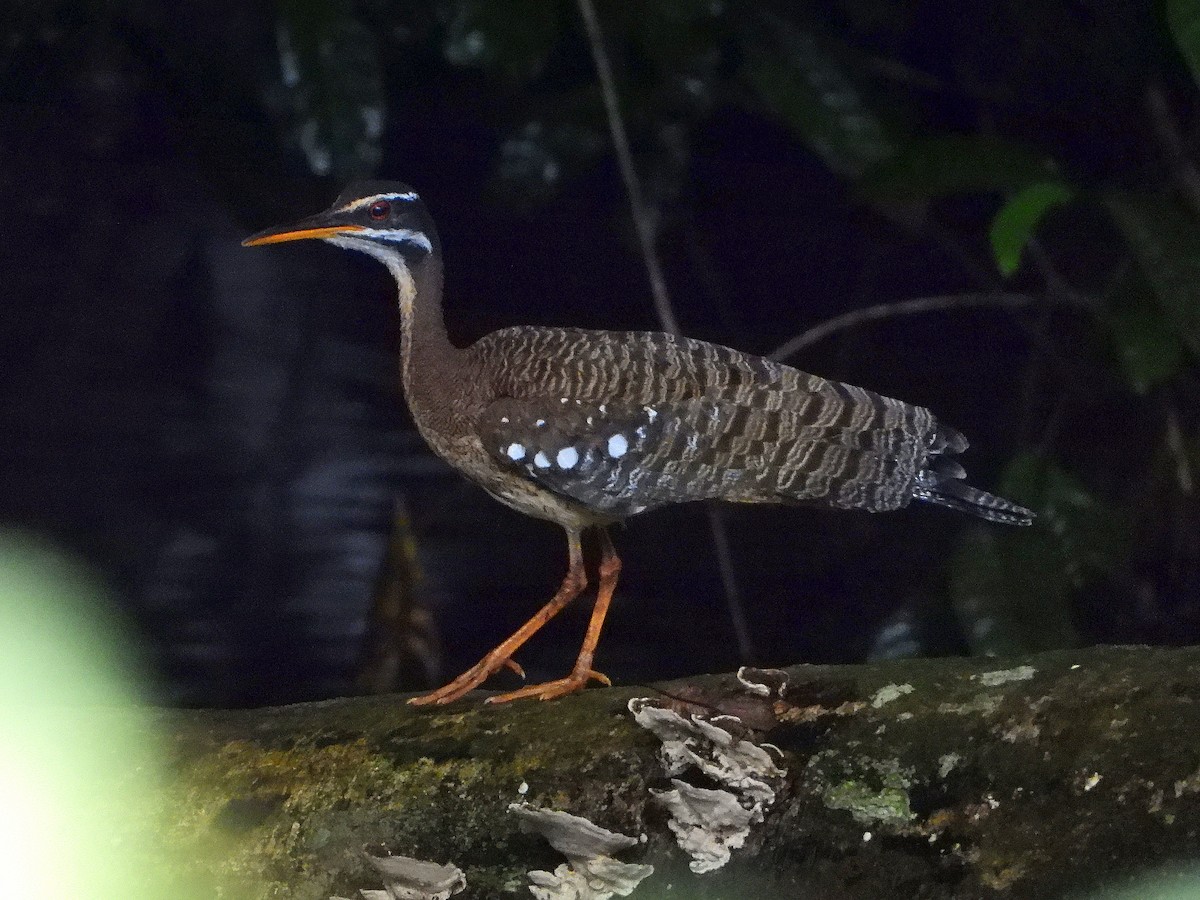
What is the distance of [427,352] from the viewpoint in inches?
71.1

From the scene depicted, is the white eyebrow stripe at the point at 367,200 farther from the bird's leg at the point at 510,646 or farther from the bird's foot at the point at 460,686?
the bird's foot at the point at 460,686

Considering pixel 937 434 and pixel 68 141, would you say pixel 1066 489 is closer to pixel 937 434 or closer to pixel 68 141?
pixel 937 434

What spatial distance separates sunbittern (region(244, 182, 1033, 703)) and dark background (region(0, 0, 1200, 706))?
38 centimetres

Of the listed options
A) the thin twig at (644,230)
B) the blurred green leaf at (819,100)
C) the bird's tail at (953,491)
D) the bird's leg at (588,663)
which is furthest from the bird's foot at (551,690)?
the blurred green leaf at (819,100)

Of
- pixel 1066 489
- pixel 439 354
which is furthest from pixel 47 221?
pixel 1066 489

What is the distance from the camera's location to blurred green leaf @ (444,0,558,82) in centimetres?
198

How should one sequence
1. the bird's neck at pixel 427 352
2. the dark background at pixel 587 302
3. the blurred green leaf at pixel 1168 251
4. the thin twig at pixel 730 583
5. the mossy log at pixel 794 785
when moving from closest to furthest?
1. the mossy log at pixel 794 785
2. the bird's neck at pixel 427 352
3. the blurred green leaf at pixel 1168 251
4. the dark background at pixel 587 302
5. the thin twig at pixel 730 583

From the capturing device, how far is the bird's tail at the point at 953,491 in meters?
1.73

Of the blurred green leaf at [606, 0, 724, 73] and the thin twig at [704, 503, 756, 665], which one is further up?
the blurred green leaf at [606, 0, 724, 73]

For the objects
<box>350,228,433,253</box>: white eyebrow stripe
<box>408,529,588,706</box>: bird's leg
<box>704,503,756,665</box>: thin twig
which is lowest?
<box>704,503,756,665</box>: thin twig

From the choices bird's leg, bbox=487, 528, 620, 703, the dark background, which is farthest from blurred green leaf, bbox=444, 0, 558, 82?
bird's leg, bbox=487, 528, 620, 703

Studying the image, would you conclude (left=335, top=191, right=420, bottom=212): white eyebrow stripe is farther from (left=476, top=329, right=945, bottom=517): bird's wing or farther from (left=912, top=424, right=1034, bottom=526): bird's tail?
(left=912, top=424, right=1034, bottom=526): bird's tail

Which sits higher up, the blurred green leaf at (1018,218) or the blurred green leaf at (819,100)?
the blurred green leaf at (819,100)

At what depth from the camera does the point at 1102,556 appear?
211 centimetres
